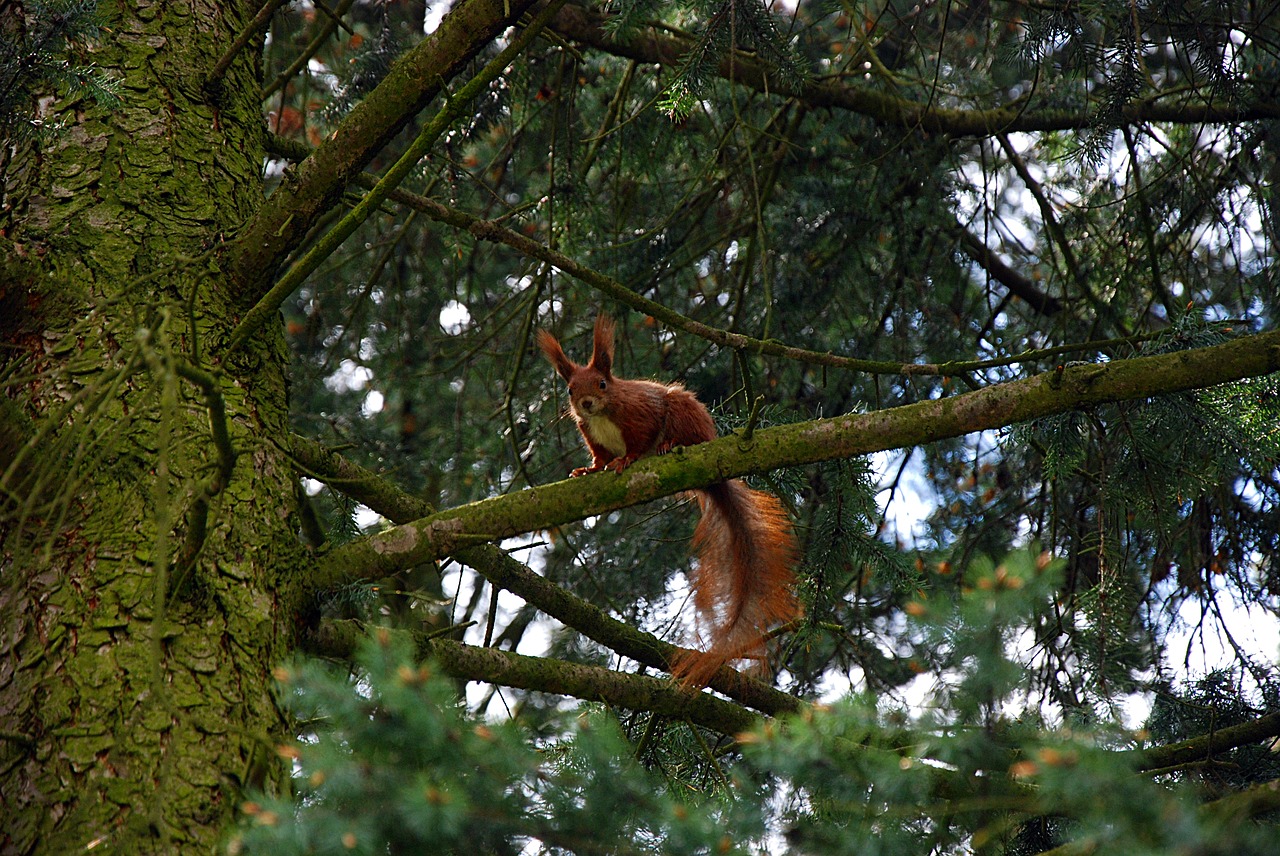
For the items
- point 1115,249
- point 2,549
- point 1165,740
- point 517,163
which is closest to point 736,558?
point 1165,740

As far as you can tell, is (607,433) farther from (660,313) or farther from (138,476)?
(138,476)

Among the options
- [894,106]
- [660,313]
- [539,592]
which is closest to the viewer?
[660,313]

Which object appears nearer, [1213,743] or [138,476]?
[138,476]

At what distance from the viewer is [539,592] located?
2.56 meters

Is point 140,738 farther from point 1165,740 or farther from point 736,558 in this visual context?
point 1165,740

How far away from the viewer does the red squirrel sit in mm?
2650

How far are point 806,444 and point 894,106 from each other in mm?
2116

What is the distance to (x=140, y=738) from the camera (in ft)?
Answer: 5.44

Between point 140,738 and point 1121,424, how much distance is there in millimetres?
2267

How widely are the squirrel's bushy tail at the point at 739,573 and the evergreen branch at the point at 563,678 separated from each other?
67 mm

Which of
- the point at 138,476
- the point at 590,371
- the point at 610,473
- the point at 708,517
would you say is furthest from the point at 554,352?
the point at 138,476

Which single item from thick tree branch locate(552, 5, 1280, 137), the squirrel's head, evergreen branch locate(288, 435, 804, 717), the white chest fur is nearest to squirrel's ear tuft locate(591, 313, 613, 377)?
the squirrel's head

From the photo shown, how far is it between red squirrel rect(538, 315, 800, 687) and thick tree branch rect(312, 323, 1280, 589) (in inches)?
10.5

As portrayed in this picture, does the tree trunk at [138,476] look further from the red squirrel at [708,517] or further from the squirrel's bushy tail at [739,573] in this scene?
the squirrel's bushy tail at [739,573]
